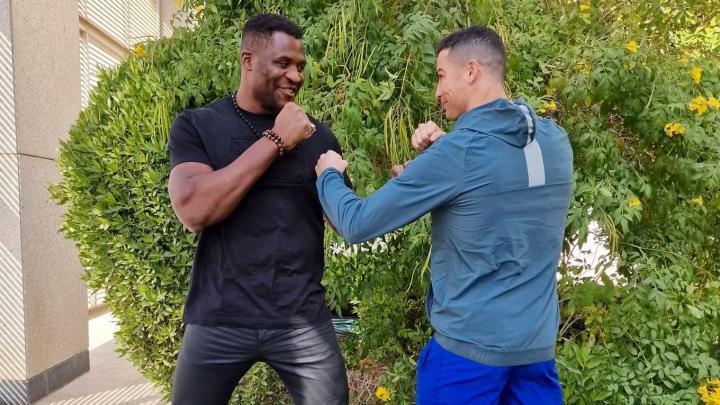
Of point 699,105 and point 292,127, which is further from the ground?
point 699,105

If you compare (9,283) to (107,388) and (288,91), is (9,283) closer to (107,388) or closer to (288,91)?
(107,388)

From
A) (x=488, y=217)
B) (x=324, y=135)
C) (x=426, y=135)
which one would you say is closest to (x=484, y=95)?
(x=426, y=135)

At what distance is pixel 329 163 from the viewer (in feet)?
6.15

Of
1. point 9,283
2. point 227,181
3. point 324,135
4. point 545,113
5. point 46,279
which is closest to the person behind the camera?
point 227,181

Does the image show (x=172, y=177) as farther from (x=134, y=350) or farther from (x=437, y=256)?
(x=134, y=350)

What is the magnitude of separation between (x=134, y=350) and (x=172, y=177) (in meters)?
2.06

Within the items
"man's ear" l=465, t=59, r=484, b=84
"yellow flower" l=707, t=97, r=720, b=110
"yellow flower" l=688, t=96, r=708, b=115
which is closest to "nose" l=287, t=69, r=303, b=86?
"man's ear" l=465, t=59, r=484, b=84

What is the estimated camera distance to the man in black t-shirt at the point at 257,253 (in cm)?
187

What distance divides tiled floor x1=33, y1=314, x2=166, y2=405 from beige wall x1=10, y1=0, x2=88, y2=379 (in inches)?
9.4

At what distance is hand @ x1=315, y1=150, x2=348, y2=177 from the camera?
187 cm

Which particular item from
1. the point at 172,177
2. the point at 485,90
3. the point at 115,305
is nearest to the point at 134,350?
the point at 115,305

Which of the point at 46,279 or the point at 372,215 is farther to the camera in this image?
the point at 46,279

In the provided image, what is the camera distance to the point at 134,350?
3.52m

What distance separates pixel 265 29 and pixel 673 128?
70.7 inches
